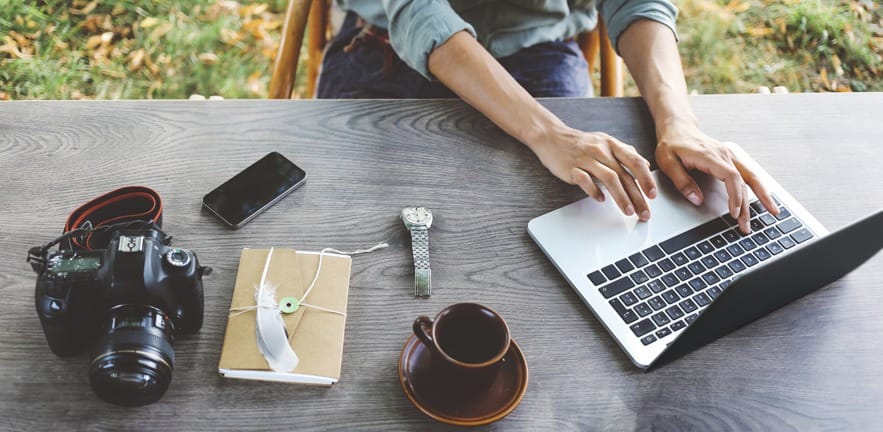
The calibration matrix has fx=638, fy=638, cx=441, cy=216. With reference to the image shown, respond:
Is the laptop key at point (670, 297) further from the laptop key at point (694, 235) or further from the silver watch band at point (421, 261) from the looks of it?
the silver watch band at point (421, 261)

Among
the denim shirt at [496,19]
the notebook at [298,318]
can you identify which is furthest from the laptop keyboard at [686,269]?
the denim shirt at [496,19]

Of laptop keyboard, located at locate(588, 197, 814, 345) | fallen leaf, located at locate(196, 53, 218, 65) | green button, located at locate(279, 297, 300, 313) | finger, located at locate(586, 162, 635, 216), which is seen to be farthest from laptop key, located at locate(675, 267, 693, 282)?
fallen leaf, located at locate(196, 53, 218, 65)

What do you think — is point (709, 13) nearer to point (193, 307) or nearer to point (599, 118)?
point (599, 118)

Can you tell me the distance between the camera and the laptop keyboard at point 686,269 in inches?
33.4

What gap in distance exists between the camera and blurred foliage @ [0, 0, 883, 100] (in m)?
2.06

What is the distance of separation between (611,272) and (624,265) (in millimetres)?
24

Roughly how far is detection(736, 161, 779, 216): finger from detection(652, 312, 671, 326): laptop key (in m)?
0.28

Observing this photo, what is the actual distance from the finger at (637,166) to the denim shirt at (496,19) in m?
0.36

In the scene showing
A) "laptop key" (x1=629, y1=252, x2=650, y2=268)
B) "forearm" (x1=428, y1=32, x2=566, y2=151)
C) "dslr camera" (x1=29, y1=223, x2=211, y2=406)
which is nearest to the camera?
"dslr camera" (x1=29, y1=223, x2=211, y2=406)

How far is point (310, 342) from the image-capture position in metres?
0.79

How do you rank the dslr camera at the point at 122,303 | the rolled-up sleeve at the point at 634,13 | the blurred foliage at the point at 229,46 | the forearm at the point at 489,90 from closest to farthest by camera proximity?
the dslr camera at the point at 122,303 → the forearm at the point at 489,90 → the rolled-up sleeve at the point at 634,13 → the blurred foliage at the point at 229,46

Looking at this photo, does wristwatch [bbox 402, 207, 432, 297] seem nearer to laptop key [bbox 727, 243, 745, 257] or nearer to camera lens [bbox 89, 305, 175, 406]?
camera lens [bbox 89, 305, 175, 406]

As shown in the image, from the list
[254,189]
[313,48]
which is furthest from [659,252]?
[313,48]

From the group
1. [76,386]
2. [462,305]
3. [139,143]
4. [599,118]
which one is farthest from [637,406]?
[139,143]
